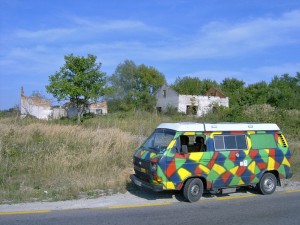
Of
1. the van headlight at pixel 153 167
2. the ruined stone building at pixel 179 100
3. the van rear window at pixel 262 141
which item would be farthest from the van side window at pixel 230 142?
the ruined stone building at pixel 179 100

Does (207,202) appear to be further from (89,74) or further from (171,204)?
(89,74)

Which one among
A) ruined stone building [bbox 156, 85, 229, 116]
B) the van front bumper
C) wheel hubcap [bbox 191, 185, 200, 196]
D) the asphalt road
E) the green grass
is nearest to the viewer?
the asphalt road

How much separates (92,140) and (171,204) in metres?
7.64

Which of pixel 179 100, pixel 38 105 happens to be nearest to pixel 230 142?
pixel 38 105

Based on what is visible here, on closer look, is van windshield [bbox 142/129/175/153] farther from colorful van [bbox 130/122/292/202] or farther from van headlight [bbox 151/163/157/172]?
van headlight [bbox 151/163/157/172]

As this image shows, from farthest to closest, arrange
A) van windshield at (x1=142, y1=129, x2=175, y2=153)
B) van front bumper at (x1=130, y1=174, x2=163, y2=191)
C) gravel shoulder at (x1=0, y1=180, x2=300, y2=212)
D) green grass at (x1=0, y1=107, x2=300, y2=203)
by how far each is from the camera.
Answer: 1. green grass at (x1=0, y1=107, x2=300, y2=203)
2. van windshield at (x1=142, y1=129, x2=175, y2=153)
3. van front bumper at (x1=130, y1=174, x2=163, y2=191)
4. gravel shoulder at (x1=0, y1=180, x2=300, y2=212)

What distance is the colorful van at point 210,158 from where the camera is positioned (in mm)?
9398

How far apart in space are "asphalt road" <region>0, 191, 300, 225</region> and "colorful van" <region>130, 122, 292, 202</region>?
625 mm

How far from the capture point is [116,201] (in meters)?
9.53

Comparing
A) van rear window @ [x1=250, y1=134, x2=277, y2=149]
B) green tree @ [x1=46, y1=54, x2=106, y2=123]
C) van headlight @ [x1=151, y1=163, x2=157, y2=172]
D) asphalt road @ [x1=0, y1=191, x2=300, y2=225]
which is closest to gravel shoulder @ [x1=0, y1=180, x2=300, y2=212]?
asphalt road @ [x1=0, y1=191, x2=300, y2=225]

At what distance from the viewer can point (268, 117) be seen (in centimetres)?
3123

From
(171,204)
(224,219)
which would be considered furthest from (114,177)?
(224,219)

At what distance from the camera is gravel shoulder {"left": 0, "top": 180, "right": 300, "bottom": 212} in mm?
8781

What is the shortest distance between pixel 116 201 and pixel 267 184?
4672 millimetres
